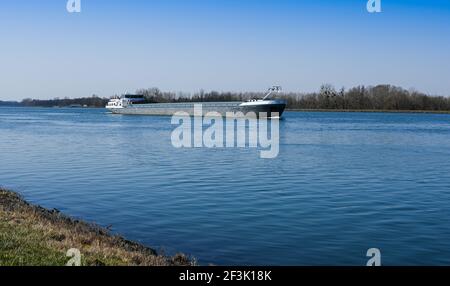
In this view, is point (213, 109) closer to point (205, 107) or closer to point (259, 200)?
point (205, 107)

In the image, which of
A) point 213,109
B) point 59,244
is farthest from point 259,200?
point 213,109

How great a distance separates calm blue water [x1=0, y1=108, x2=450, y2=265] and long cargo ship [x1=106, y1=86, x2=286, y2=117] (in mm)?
65130

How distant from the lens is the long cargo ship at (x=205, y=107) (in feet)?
328

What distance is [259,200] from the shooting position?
1881 centimetres

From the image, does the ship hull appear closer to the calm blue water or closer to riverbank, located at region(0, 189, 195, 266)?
the calm blue water

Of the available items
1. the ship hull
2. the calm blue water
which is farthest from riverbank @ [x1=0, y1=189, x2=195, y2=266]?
the ship hull

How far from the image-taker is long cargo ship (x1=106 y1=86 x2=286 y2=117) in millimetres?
100000

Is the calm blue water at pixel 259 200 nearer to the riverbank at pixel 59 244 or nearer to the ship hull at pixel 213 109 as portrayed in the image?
the riverbank at pixel 59 244

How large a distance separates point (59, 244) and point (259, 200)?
954cm

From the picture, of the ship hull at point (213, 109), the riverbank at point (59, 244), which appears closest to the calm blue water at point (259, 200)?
the riverbank at point (59, 244)

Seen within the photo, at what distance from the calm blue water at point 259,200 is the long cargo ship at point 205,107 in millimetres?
65130
